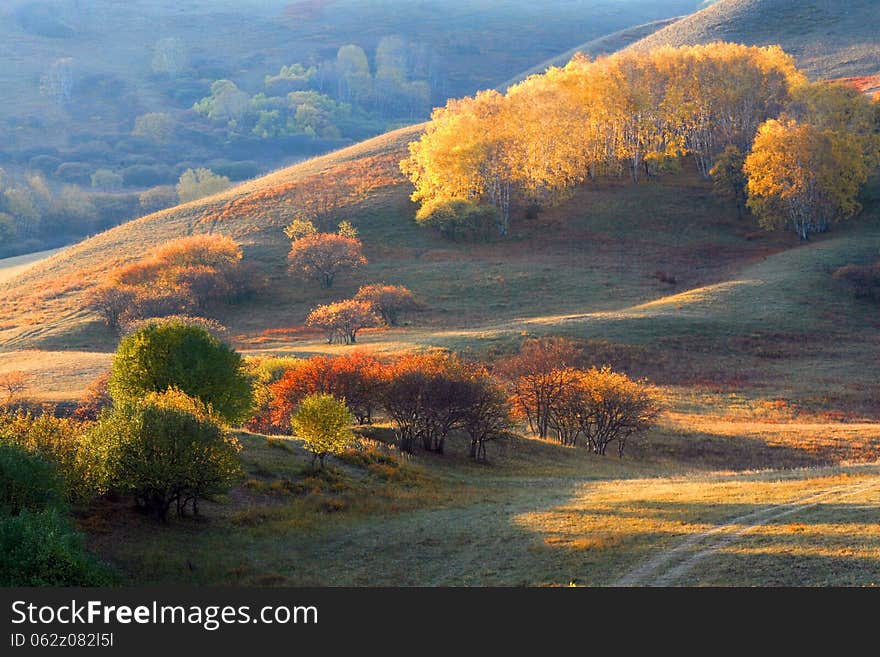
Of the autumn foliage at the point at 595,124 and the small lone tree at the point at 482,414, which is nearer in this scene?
the small lone tree at the point at 482,414

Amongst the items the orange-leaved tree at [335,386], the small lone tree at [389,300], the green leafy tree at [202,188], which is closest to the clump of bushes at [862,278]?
the small lone tree at [389,300]

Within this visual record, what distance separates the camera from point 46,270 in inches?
4518

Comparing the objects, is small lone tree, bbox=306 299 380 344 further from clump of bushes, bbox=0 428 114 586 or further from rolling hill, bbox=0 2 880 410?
clump of bushes, bbox=0 428 114 586

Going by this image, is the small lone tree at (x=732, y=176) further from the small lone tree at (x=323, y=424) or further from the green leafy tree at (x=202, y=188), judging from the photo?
the green leafy tree at (x=202, y=188)

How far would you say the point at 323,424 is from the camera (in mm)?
36344

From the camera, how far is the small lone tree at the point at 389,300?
8521 cm

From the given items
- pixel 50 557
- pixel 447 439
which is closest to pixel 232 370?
pixel 447 439

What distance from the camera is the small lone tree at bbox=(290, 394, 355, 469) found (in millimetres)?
36281

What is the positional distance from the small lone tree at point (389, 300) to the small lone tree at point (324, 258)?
37.9ft

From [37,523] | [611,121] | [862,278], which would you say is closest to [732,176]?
[611,121]

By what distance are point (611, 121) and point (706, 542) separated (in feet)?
314

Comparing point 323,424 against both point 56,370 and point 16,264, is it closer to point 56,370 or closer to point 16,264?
point 56,370

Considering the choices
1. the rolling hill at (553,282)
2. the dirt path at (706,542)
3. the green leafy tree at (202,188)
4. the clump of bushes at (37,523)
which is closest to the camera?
the dirt path at (706,542)

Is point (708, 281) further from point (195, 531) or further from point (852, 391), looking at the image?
A: point (195, 531)
